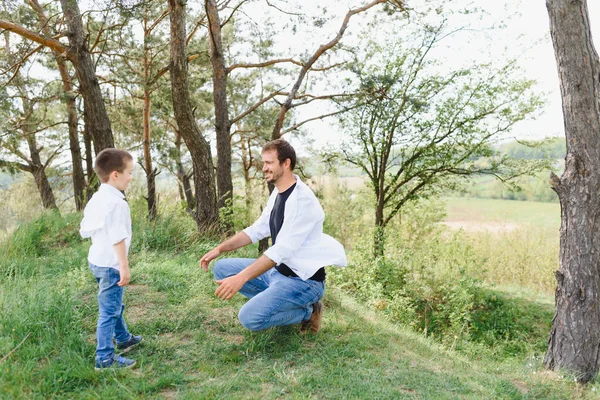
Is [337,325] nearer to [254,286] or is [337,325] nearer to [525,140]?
[254,286]

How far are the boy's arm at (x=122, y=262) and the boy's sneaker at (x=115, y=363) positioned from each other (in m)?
0.53

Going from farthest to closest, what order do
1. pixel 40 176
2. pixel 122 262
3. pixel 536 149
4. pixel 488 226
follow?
pixel 488 226 → pixel 40 176 → pixel 536 149 → pixel 122 262

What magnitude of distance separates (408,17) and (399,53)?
1.20 meters

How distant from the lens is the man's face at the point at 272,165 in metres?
3.28

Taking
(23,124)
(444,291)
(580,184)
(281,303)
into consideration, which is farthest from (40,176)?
(580,184)

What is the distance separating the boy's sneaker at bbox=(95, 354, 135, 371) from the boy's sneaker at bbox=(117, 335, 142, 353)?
198 millimetres

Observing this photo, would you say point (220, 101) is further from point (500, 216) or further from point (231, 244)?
point (500, 216)

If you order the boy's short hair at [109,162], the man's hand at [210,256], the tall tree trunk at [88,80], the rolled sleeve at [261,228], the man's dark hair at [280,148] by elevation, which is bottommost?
the man's hand at [210,256]

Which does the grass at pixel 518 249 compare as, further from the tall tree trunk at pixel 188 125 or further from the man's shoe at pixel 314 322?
the man's shoe at pixel 314 322

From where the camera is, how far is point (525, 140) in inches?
472

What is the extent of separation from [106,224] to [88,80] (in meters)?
6.08

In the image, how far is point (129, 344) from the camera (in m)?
3.11

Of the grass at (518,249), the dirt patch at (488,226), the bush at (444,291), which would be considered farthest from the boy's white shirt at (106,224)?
the dirt patch at (488,226)

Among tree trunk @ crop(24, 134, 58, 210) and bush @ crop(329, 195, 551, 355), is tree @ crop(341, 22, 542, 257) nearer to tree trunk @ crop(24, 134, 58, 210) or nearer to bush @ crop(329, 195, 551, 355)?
bush @ crop(329, 195, 551, 355)
